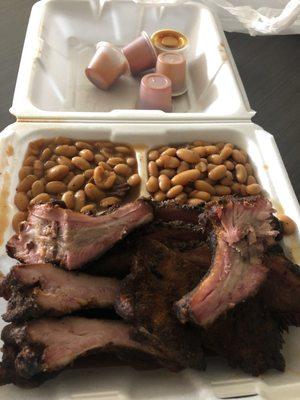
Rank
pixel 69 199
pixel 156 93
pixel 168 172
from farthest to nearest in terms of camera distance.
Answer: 1. pixel 156 93
2. pixel 168 172
3. pixel 69 199

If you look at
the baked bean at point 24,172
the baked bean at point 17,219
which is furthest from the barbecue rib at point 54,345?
the baked bean at point 24,172

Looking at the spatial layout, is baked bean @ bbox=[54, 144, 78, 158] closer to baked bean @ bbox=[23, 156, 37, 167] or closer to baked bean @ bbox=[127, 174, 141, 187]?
baked bean @ bbox=[23, 156, 37, 167]

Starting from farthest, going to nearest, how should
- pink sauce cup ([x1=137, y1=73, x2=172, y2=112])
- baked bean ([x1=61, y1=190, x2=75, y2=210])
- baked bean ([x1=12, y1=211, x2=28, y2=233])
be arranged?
→ pink sauce cup ([x1=137, y1=73, x2=172, y2=112])
baked bean ([x1=61, y1=190, x2=75, y2=210])
baked bean ([x1=12, y1=211, x2=28, y2=233])

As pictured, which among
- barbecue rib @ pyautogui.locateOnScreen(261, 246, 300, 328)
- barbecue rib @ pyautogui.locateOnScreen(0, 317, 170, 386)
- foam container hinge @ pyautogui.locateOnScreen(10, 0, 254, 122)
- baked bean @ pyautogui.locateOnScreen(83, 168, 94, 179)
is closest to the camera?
barbecue rib @ pyautogui.locateOnScreen(0, 317, 170, 386)

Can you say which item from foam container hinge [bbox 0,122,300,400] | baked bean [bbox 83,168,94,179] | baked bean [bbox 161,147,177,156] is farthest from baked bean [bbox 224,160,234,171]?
baked bean [bbox 83,168,94,179]

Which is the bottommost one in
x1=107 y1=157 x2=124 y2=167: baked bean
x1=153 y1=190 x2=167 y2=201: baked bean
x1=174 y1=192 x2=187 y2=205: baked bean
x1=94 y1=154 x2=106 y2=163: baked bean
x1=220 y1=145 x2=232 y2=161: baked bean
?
x1=94 y1=154 x2=106 y2=163: baked bean

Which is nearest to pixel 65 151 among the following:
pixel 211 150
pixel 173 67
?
pixel 211 150

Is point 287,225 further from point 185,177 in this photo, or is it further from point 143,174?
point 143,174
